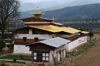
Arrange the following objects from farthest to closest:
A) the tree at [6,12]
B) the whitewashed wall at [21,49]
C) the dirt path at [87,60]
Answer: the tree at [6,12] → the whitewashed wall at [21,49] → the dirt path at [87,60]

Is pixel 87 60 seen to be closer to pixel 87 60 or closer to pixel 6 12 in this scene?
pixel 87 60

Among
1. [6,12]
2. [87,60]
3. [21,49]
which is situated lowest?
[87,60]

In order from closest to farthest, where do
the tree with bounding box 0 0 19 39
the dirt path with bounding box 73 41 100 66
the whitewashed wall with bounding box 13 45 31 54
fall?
the dirt path with bounding box 73 41 100 66 < the whitewashed wall with bounding box 13 45 31 54 < the tree with bounding box 0 0 19 39

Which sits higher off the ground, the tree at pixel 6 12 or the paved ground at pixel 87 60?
the tree at pixel 6 12

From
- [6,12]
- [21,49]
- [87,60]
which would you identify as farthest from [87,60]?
[6,12]

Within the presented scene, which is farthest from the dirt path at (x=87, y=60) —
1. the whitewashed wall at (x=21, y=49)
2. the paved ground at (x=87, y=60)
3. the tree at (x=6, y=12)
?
the tree at (x=6, y=12)

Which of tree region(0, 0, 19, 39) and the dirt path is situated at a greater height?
tree region(0, 0, 19, 39)

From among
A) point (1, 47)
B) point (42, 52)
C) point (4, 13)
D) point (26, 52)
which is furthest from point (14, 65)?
point (4, 13)

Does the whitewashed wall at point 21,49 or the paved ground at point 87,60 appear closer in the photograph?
the paved ground at point 87,60

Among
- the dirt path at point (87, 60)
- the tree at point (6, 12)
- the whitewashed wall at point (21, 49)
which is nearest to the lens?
the dirt path at point (87, 60)

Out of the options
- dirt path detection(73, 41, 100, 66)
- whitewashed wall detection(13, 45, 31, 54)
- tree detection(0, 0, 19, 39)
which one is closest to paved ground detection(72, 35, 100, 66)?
dirt path detection(73, 41, 100, 66)

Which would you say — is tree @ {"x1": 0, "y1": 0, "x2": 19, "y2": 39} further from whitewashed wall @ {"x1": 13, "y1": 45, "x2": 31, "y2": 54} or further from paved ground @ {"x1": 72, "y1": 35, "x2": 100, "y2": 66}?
paved ground @ {"x1": 72, "y1": 35, "x2": 100, "y2": 66}

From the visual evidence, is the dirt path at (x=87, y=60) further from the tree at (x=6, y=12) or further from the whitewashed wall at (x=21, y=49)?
the tree at (x=6, y=12)

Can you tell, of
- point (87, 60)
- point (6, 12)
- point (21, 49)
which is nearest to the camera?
point (87, 60)
